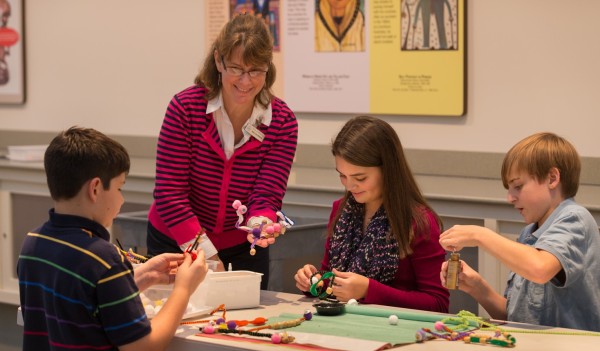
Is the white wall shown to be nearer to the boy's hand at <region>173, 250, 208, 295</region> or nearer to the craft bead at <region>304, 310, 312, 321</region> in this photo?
the craft bead at <region>304, 310, 312, 321</region>

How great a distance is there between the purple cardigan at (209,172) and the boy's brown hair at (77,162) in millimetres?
733

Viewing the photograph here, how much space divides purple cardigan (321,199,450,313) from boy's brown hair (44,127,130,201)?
2.73 ft

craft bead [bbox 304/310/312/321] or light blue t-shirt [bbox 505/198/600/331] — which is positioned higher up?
light blue t-shirt [bbox 505/198/600/331]

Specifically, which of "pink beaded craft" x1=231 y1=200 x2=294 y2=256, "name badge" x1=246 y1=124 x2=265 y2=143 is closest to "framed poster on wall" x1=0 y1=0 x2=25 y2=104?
"name badge" x1=246 y1=124 x2=265 y2=143

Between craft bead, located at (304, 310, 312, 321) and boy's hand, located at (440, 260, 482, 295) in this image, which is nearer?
craft bead, located at (304, 310, 312, 321)

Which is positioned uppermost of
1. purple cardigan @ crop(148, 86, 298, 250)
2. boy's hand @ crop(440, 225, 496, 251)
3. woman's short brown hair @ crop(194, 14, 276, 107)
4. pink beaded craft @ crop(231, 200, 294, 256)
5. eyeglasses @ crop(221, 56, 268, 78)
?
woman's short brown hair @ crop(194, 14, 276, 107)

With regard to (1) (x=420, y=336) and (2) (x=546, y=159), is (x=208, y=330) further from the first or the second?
(2) (x=546, y=159)

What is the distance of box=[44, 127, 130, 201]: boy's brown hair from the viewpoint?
2.04m

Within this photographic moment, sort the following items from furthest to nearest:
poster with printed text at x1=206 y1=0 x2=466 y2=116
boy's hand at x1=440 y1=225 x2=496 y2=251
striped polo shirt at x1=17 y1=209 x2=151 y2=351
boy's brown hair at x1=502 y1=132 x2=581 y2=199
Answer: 1. poster with printed text at x1=206 y1=0 x2=466 y2=116
2. boy's brown hair at x1=502 y1=132 x2=581 y2=199
3. boy's hand at x1=440 y1=225 x2=496 y2=251
4. striped polo shirt at x1=17 y1=209 x2=151 y2=351

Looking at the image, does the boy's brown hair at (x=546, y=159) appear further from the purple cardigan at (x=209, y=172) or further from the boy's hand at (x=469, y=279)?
the purple cardigan at (x=209, y=172)

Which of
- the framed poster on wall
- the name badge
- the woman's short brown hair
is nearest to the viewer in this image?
the woman's short brown hair

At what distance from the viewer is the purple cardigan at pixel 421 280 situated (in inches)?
101

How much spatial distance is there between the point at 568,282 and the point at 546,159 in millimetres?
328

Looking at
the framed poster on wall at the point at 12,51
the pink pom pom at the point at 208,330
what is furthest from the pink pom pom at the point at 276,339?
the framed poster on wall at the point at 12,51
